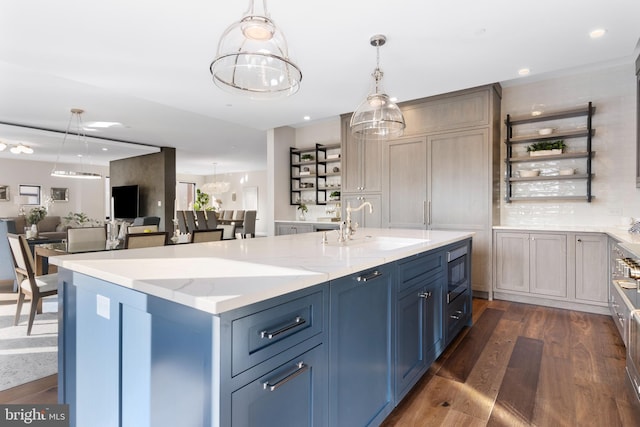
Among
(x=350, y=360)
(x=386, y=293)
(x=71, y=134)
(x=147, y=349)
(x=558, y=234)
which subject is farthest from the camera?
(x=71, y=134)

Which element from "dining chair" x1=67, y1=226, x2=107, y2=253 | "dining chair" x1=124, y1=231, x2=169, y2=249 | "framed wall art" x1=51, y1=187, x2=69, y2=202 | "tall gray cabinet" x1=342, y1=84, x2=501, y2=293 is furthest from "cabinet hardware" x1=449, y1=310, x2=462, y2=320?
"framed wall art" x1=51, y1=187, x2=69, y2=202

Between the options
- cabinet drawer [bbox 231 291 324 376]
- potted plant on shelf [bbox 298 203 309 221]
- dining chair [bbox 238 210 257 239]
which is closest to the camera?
cabinet drawer [bbox 231 291 324 376]

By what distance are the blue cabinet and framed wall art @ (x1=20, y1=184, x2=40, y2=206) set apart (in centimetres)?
Result: 1211

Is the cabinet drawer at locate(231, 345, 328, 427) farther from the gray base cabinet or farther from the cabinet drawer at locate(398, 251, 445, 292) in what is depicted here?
the gray base cabinet

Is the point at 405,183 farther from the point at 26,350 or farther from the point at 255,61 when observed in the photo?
the point at 26,350

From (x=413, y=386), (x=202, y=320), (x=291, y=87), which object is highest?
(x=291, y=87)

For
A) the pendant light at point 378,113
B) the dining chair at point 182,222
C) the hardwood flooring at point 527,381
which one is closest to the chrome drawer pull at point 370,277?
the hardwood flooring at point 527,381

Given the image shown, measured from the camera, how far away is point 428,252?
7.29 feet

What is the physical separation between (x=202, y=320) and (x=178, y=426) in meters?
0.37

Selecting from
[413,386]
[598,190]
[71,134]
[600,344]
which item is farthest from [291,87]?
[71,134]

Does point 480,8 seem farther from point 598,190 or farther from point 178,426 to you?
point 178,426

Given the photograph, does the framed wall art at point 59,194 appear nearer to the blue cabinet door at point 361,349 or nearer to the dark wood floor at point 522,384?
the dark wood floor at point 522,384

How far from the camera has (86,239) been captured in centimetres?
386

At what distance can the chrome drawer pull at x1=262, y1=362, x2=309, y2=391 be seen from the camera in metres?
1.05
